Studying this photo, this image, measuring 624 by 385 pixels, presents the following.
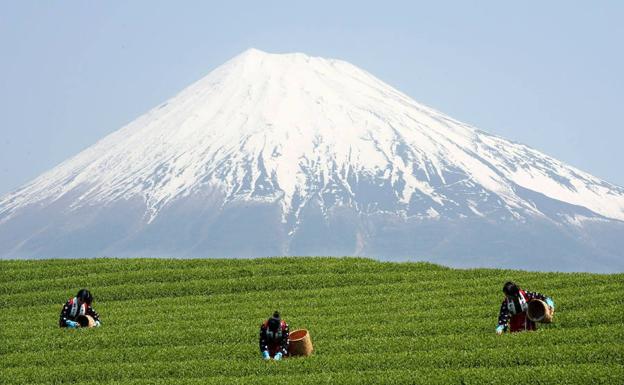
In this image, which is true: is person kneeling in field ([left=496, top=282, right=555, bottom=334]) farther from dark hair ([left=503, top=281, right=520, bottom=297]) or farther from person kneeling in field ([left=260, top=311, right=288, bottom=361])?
person kneeling in field ([left=260, top=311, right=288, bottom=361])

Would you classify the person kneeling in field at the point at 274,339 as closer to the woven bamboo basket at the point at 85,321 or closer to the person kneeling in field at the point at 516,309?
the person kneeling in field at the point at 516,309

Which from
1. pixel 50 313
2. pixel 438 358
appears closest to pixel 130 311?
pixel 50 313

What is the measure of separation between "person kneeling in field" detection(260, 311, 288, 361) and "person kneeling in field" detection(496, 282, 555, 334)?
5.03 meters

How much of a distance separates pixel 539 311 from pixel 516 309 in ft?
1.86

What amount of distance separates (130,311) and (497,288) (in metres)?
11.7

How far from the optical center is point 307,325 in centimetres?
3033

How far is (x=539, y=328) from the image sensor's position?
87.8 ft

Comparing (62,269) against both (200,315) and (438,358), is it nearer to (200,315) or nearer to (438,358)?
(200,315)

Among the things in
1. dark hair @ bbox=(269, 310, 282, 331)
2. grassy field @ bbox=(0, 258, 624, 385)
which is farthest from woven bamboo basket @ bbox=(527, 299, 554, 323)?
dark hair @ bbox=(269, 310, 282, 331)

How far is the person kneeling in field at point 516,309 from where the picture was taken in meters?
25.2

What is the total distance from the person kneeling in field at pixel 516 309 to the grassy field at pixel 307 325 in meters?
0.42

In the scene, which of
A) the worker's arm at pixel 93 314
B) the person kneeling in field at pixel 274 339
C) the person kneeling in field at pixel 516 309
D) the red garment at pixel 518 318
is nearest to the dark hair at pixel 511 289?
the person kneeling in field at pixel 516 309

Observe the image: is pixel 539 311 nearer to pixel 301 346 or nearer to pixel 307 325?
pixel 301 346

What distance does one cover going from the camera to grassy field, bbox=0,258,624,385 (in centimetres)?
2372
